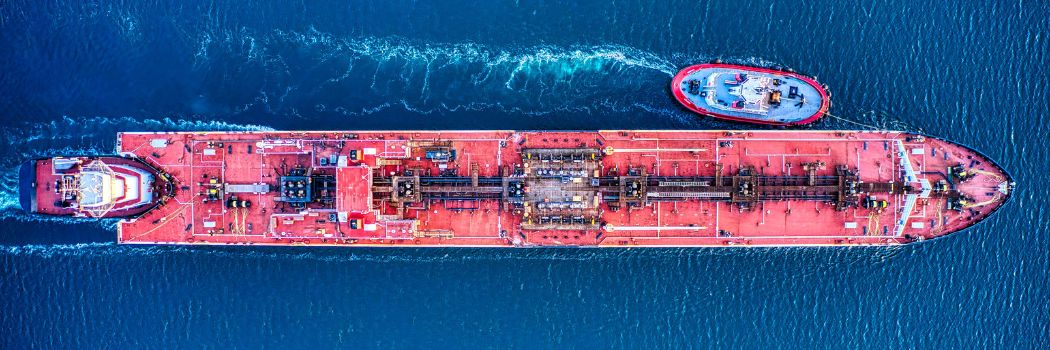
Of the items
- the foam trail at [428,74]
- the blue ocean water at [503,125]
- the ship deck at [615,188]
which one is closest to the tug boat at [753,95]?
the blue ocean water at [503,125]

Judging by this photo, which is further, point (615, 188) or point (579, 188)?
point (615, 188)

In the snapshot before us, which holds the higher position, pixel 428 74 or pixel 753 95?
pixel 428 74

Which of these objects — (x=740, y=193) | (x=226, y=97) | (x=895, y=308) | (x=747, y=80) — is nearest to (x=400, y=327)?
(x=226, y=97)

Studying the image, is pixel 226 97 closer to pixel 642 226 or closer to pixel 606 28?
pixel 606 28

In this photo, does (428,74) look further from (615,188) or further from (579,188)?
(615,188)

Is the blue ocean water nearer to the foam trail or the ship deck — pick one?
the foam trail

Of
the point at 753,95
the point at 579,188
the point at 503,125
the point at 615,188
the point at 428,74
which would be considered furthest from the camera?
the point at 428,74

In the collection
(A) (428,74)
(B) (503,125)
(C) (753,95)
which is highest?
(A) (428,74)

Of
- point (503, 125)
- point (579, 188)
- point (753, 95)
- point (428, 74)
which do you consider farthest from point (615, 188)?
point (428, 74)
